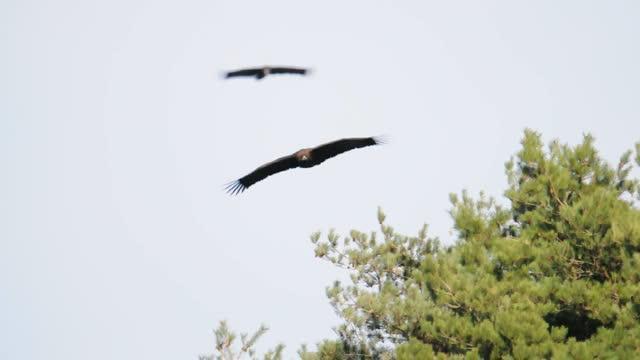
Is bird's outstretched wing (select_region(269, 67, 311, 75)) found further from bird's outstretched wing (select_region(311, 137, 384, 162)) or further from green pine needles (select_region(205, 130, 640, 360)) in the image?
green pine needles (select_region(205, 130, 640, 360))

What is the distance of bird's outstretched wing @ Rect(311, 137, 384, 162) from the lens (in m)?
10.4

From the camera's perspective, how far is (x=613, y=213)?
27.8 ft

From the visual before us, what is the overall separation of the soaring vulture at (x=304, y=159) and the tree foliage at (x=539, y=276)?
1522 mm

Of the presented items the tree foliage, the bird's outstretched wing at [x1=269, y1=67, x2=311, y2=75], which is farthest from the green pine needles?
the bird's outstretched wing at [x1=269, y1=67, x2=311, y2=75]

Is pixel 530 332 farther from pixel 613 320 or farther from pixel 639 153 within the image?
pixel 639 153

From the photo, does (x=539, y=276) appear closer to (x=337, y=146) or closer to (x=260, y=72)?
(x=337, y=146)

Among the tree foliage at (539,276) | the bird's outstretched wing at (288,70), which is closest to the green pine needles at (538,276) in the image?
the tree foliage at (539,276)

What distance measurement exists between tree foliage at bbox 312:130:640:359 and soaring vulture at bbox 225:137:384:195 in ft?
4.99

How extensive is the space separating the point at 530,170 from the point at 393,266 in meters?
2.79

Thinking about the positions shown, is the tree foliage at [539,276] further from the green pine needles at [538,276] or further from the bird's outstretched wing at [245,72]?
the bird's outstretched wing at [245,72]

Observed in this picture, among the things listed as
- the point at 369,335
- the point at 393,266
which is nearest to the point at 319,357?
the point at 369,335

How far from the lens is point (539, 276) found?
9.49m

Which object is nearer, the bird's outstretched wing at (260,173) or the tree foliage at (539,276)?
the tree foliage at (539,276)

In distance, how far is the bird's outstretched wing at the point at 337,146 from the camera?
411 inches
